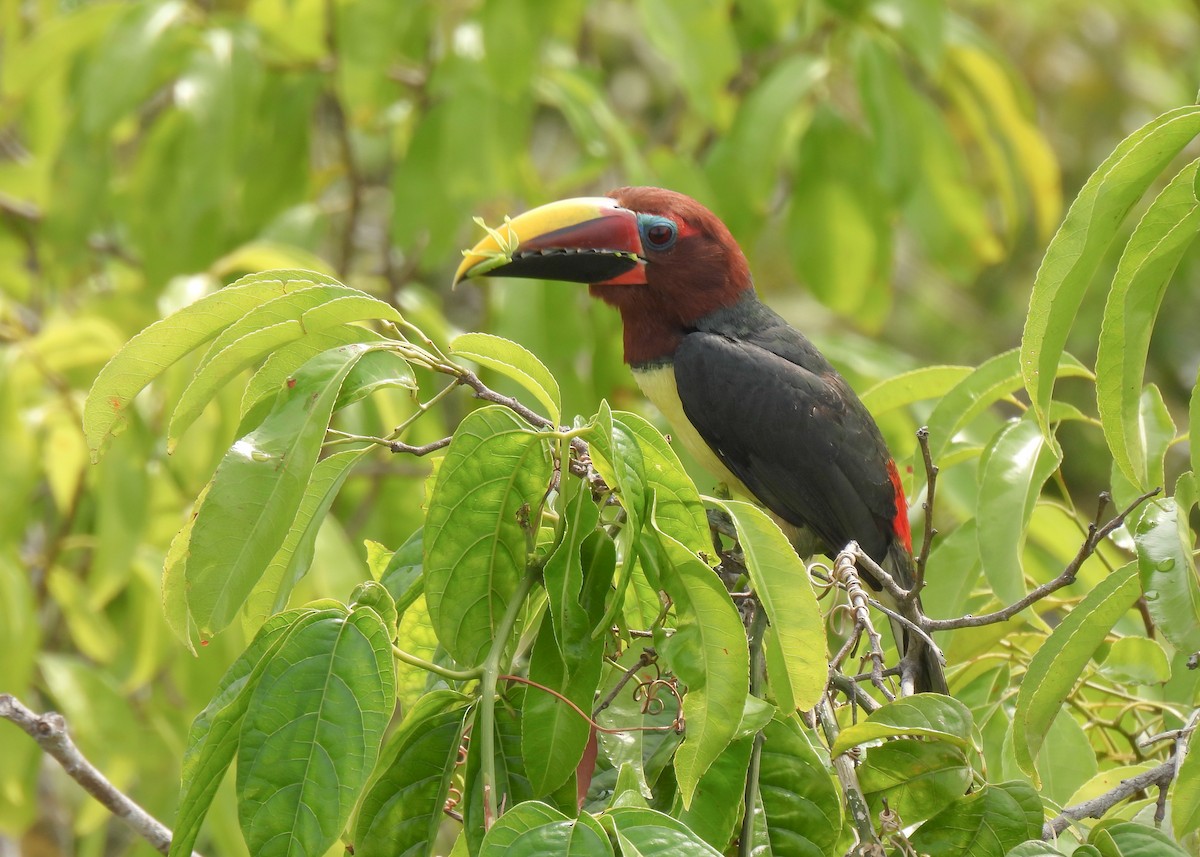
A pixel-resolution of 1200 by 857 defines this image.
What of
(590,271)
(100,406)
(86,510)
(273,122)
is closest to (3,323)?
(86,510)

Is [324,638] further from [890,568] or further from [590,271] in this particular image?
[890,568]

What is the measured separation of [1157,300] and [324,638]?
108cm

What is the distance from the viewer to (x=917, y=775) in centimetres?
160

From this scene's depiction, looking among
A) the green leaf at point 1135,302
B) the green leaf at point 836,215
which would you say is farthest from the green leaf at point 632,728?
the green leaf at point 836,215

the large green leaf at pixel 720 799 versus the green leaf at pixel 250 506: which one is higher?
the green leaf at pixel 250 506

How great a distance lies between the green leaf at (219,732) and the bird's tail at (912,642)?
2.87 feet

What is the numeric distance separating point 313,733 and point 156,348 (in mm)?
562

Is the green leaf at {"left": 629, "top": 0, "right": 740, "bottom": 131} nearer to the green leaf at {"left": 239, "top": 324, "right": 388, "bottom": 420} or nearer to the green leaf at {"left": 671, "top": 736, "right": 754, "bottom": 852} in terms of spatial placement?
the green leaf at {"left": 239, "top": 324, "right": 388, "bottom": 420}

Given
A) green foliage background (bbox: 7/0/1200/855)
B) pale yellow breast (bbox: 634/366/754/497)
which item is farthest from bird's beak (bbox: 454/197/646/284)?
green foliage background (bbox: 7/0/1200/855)

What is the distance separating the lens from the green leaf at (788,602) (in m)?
1.48

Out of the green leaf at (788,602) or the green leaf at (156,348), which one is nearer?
the green leaf at (788,602)

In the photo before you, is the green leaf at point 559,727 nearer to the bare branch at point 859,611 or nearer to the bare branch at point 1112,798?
the bare branch at point 859,611

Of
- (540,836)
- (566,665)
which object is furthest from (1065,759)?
(540,836)

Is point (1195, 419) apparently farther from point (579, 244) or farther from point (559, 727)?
point (579, 244)
